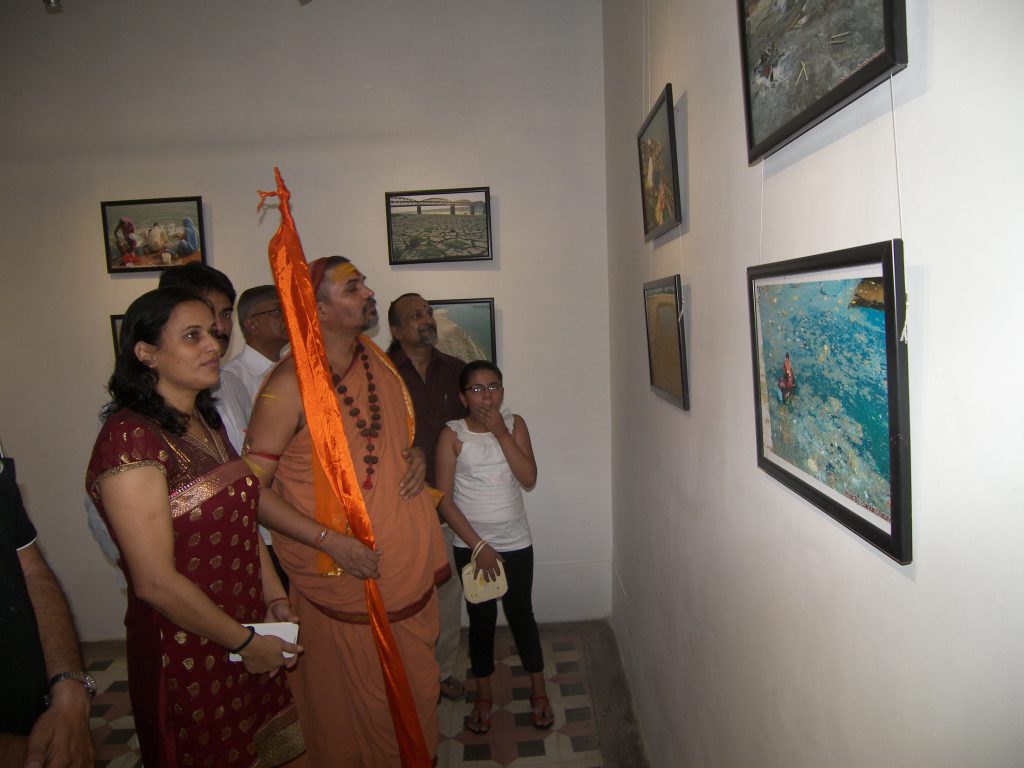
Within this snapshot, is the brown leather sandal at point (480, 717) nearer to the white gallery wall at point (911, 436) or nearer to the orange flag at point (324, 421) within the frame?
the orange flag at point (324, 421)

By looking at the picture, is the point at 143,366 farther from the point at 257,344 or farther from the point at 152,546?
the point at 257,344

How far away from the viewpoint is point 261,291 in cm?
280

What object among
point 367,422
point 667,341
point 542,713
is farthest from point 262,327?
point 542,713

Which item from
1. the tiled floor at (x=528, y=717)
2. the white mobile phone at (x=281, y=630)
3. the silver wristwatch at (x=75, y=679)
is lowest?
the tiled floor at (x=528, y=717)

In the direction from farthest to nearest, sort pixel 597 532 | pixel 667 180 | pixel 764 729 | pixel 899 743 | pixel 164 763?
1. pixel 597 532
2. pixel 667 180
3. pixel 164 763
4. pixel 764 729
5. pixel 899 743

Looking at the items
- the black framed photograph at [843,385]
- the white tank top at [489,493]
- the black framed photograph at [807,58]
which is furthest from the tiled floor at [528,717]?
the black framed photograph at [807,58]

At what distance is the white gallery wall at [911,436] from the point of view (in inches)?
23.6

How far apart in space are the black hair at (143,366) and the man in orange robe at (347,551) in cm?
46

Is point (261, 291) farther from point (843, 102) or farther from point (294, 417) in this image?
point (843, 102)

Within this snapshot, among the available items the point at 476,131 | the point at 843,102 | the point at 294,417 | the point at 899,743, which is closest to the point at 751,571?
the point at 899,743

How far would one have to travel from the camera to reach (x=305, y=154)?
335cm

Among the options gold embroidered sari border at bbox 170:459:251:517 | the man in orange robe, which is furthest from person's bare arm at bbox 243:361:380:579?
gold embroidered sari border at bbox 170:459:251:517

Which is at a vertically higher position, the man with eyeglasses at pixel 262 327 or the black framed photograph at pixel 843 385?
the man with eyeglasses at pixel 262 327

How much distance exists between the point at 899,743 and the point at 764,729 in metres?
0.52
